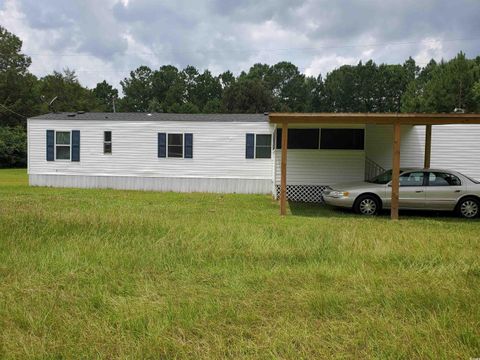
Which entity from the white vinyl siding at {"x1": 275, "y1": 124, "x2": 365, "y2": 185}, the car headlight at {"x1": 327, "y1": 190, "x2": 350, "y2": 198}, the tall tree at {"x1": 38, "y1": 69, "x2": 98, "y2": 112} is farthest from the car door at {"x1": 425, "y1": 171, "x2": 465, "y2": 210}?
the tall tree at {"x1": 38, "y1": 69, "x2": 98, "y2": 112}

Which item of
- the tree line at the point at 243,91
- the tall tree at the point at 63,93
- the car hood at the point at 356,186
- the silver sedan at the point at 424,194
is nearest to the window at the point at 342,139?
the car hood at the point at 356,186

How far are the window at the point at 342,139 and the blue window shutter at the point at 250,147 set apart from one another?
10.8 ft

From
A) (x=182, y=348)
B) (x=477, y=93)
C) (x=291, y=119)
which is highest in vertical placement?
(x=477, y=93)

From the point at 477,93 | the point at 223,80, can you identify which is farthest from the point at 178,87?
the point at 477,93

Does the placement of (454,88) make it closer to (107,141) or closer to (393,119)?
(393,119)

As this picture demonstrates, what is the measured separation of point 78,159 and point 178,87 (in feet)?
162

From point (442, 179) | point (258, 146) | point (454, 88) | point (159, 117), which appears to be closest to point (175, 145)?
point (159, 117)

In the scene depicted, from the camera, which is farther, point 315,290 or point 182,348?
point 315,290

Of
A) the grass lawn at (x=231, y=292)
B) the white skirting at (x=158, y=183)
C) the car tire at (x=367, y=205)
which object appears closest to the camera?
the grass lawn at (x=231, y=292)

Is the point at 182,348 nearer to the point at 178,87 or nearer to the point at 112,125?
the point at 112,125

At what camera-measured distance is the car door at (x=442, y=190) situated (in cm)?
1056

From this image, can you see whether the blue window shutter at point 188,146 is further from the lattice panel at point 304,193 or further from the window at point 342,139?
the window at point 342,139

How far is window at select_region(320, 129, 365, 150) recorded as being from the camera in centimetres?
1373

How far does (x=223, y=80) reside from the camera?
228 feet
